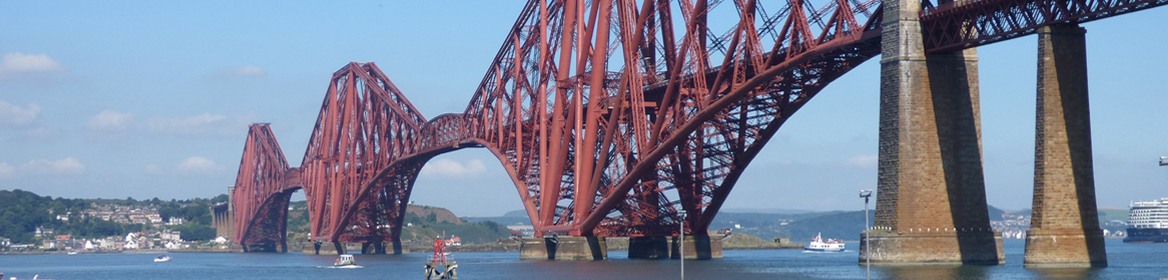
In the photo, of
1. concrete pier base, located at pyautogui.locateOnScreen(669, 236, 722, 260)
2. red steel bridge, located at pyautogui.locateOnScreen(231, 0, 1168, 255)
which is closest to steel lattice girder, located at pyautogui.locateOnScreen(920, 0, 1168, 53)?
red steel bridge, located at pyautogui.locateOnScreen(231, 0, 1168, 255)

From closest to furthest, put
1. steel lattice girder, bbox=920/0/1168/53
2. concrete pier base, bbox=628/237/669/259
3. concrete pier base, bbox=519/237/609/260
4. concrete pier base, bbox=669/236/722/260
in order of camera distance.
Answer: steel lattice girder, bbox=920/0/1168/53 → concrete pier base, bbox=519/237/609/260 → concrete pier base, bbox=669/236/722/260 → concrete pier base, bbox=628/237/669/259

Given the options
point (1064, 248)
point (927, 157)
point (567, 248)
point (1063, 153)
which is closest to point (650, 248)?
point (567, 248)

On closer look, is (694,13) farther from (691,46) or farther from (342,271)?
(342,271)

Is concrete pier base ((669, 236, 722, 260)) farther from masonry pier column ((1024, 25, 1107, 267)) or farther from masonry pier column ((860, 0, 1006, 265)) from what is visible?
masonry pier column ((1024, 25, 1107, 267))

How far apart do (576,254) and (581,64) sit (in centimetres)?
1150

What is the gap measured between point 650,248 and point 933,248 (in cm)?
3749

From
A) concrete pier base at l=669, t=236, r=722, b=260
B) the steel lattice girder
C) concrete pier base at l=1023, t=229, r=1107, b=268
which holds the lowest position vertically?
concrete pier base at l=1023, t=229, r=1107, b=268

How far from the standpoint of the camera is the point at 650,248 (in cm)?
9938

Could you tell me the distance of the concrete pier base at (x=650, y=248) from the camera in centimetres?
9872

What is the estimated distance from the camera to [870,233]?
214ft

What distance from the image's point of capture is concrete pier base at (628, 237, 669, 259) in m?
98.7

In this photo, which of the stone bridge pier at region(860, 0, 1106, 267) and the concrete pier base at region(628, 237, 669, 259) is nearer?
the stone bridge pier at region(860, 0, 1106, 267)

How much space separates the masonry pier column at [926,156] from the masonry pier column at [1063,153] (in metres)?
6.41

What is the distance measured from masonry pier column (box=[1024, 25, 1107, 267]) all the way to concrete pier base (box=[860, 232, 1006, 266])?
6227mm
